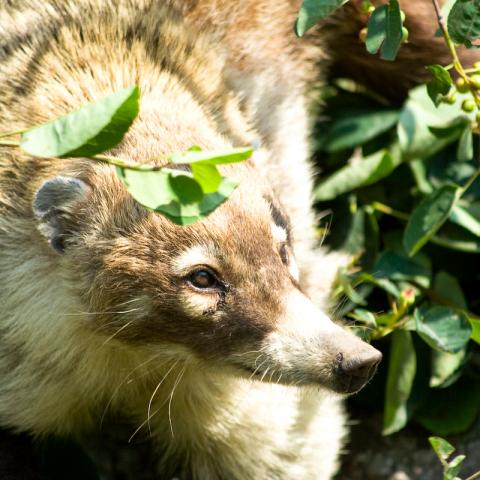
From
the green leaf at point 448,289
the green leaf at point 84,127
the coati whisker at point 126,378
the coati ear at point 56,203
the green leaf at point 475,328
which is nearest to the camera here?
the green leaf at point 84,127

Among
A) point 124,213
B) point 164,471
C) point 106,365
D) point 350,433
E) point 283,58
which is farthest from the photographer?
point 350,433

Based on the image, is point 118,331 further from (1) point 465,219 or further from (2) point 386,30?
(1) point 465,219

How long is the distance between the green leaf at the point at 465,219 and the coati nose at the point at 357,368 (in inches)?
49.0

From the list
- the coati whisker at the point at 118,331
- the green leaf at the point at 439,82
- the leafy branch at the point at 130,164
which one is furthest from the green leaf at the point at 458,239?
the leafy branch at the point at 130,164

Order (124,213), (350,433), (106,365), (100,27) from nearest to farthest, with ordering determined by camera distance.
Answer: (124,213) → (106,365) → (100,27) → (350,433)

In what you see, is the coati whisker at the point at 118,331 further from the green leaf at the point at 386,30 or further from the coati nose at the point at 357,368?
the green leaf at the point at 386,30

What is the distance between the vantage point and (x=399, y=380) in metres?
4.32

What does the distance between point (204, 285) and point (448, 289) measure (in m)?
1.57

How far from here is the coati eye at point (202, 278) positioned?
3.22 meters

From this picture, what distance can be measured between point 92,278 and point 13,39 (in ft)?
3.58

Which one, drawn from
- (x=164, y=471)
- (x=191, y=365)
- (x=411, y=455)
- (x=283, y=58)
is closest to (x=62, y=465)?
(x=164, y=471)

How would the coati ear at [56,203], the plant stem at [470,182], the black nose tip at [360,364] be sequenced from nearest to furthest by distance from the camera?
the black nose tip at [360,364] < the coati ear at [56,203] < the plant stem at [470,182]

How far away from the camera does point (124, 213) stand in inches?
131

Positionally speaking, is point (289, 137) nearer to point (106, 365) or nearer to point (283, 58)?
point (283, 58)
